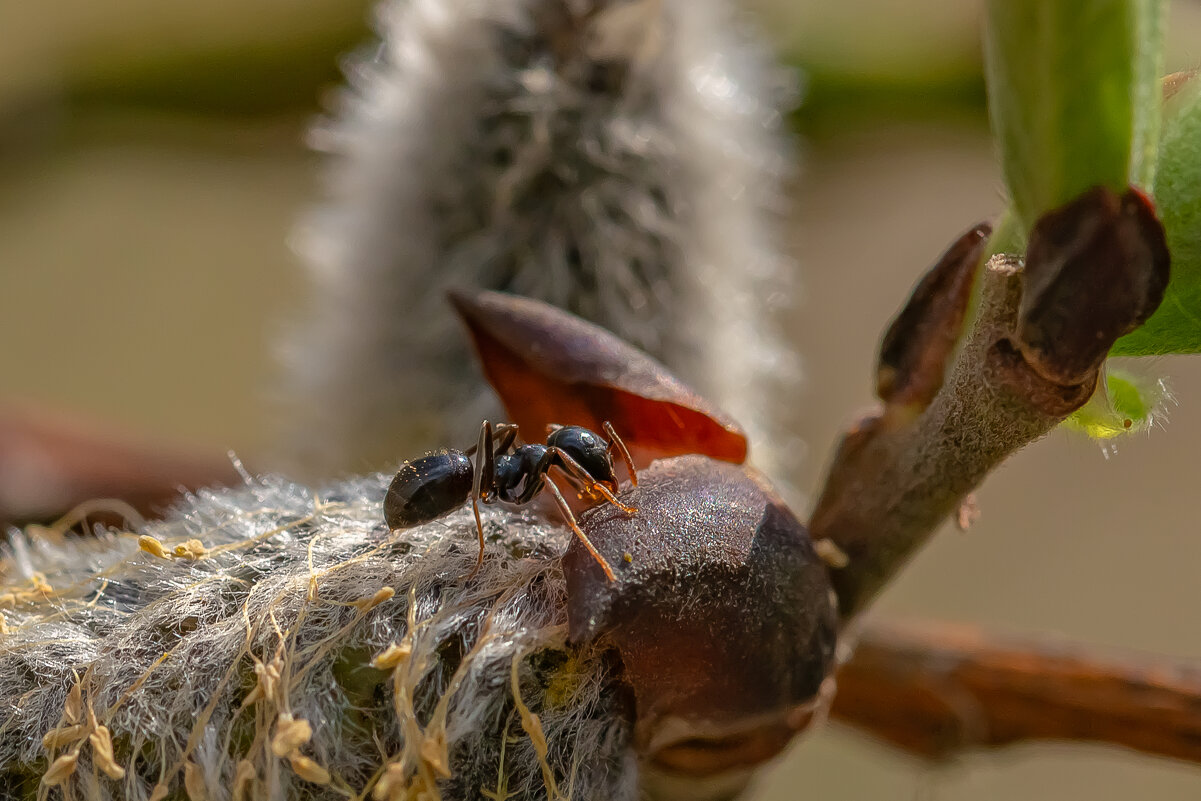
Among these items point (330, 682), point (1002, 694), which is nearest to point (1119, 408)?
point (330, 682)

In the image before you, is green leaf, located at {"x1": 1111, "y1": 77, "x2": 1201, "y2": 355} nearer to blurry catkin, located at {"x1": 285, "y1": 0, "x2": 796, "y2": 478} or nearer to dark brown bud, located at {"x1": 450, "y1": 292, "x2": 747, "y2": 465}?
dark brown bud, located at {"x1": 450, "y1": 292, "x2": 747, "y2": 465}

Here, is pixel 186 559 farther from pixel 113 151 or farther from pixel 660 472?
pixel 113 151

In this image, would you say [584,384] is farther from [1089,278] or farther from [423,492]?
[1089,278]

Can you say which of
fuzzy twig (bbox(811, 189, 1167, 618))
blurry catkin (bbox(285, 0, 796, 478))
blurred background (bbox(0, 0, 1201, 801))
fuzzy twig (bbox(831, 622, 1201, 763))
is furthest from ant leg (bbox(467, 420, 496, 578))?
blurred background (bbox(0, 0, 1201, 801))

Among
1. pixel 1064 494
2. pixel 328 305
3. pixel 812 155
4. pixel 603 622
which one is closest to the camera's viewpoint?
pixel 603 622

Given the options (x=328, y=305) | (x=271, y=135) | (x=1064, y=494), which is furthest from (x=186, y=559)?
(x=271, y=135)

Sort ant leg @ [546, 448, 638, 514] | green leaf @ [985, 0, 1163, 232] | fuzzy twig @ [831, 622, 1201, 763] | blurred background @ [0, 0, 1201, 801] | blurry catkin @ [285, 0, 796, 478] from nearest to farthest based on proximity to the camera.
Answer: green leaf @ [985, 0, 1163, 232], ant leg @ [546, 448, 638, 514], fuzzy twig @ [831, 622, 1201, 763], blurry catkin @ [285, 0, 796, 478], blurred background @ [0, 0, 1201, 801]

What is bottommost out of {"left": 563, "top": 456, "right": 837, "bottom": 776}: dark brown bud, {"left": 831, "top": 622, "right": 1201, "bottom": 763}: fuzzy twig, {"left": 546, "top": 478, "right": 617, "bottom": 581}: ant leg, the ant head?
{"left": 831, "top": 622, "right": 1201, "bottom": 763}: fuzzy twig
